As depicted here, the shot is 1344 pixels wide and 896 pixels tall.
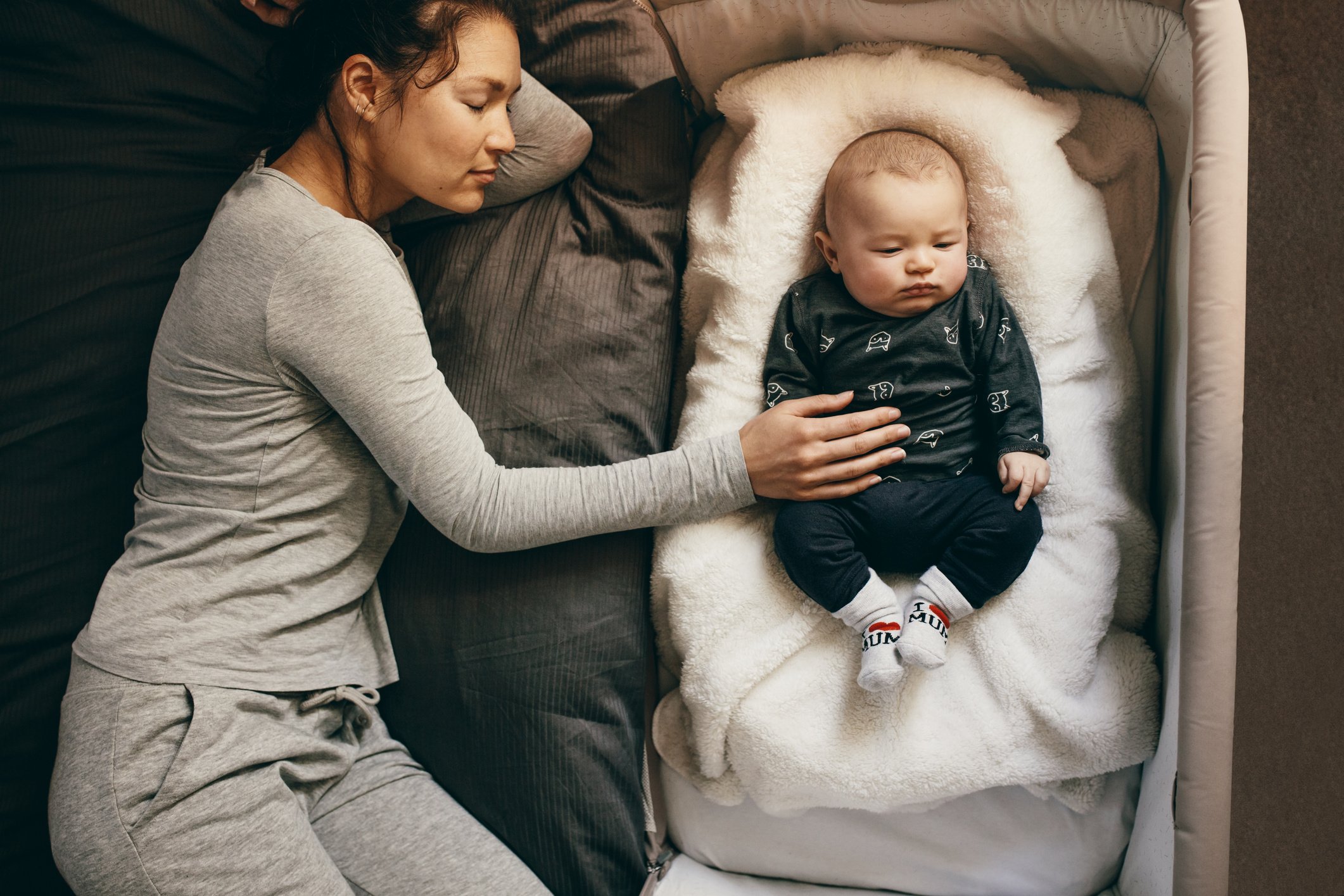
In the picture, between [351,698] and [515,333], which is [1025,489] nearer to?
[515,333]

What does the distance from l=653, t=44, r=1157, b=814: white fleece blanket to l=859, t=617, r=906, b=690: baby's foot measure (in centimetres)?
5

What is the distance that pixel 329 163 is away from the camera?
93 centimetres

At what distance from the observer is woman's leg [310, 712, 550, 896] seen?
0.92 metres

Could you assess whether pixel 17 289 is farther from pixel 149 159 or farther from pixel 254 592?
pixel 254 592

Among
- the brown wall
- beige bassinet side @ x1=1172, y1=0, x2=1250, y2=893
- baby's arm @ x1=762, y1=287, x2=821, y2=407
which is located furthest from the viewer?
the brown wall

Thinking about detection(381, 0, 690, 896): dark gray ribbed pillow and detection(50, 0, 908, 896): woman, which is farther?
detection(381, 0, 690, 896): dark gray ribbed pillow

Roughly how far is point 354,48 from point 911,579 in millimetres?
843

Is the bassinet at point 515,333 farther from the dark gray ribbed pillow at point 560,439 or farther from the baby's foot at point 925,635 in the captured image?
the baby's foot at point 925,635

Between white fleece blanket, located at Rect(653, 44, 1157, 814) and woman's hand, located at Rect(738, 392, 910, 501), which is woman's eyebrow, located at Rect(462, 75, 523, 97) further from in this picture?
woman's hand, located at Rect(738, 392, 910, 501)

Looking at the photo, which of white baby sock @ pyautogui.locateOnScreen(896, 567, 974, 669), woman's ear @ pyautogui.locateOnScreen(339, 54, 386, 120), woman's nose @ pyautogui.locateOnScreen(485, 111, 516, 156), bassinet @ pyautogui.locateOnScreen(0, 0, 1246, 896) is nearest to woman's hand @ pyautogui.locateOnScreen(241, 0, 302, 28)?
bassinet @ pyautogui.locateOnScreen(0, 0, 1246, 896)

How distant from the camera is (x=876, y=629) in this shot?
0.97m

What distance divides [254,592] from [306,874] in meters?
0.29

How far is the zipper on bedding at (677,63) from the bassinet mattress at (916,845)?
890 millimetres

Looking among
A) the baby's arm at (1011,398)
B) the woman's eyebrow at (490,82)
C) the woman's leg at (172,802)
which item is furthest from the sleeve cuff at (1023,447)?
the woman's leg at (172,802)
